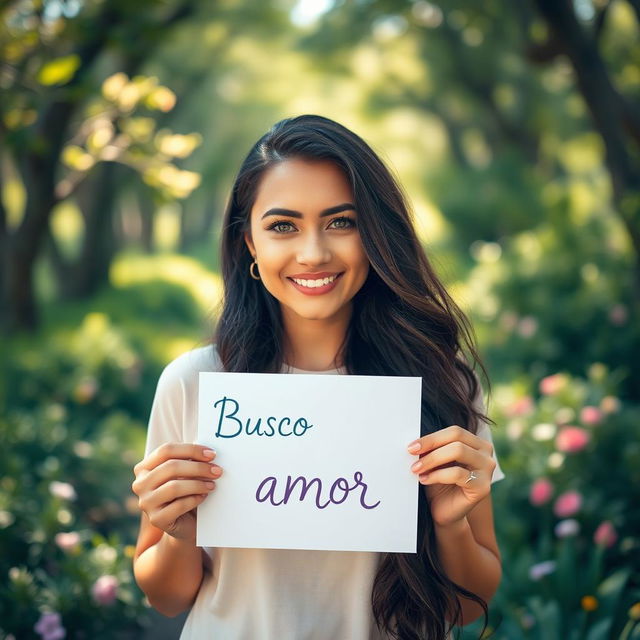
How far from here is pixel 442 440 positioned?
162cm

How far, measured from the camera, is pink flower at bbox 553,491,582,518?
3408mm

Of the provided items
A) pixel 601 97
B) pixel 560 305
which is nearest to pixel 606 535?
pixel 601 97

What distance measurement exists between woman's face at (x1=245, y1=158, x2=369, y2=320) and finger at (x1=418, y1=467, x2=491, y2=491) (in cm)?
42

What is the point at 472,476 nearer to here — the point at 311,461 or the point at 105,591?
the point at 311,461

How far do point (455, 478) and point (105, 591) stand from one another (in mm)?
1804

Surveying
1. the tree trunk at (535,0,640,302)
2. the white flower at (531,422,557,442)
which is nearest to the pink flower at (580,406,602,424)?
the white flower at (531,422,557,442)

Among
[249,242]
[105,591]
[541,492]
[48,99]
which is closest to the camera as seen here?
[249,242]

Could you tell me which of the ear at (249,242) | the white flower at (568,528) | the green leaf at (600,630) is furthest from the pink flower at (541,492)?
the ear at (249,242)

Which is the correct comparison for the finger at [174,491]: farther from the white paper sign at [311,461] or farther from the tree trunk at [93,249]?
the tree trunk at [93,249]

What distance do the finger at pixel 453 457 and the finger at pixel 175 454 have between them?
1.40 ft

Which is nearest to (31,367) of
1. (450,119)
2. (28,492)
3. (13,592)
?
(28,492)

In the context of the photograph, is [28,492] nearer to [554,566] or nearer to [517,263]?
[554,566]

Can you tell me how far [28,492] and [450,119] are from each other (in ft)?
64.8

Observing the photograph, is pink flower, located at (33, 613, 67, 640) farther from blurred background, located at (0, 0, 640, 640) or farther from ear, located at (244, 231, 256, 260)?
ear, located at (244, 231, 256, 260)
